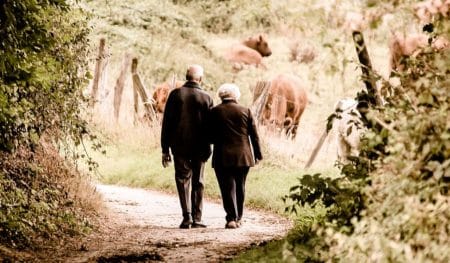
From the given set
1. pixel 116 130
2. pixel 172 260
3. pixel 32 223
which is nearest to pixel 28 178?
pixel 32 223

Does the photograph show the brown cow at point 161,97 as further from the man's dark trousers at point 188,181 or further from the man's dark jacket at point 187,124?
the man's dark trousers at point 188,181

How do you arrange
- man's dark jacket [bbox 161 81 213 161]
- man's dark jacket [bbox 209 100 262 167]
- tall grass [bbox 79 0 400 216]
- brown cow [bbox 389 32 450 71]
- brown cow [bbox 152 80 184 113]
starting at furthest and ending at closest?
1. brown cow [bbox 152 80 184 113]
2. tall grass [bbox 79 0 400 216]
3. man's dark jacket [bbox 161 81 213 161]
4. man's dark jacket [bbox 209 100 262 167]
5. brown cow [bbox 389 32 450 71]

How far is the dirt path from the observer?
8.26m

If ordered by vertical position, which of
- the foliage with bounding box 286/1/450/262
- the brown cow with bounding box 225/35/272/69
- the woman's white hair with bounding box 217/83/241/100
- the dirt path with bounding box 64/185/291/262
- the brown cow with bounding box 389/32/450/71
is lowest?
the dirt path with bounding box 64/185/291/262

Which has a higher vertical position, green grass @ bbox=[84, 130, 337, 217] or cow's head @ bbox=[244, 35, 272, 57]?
cow's head @ bbox=[244, 35, 272, 57]

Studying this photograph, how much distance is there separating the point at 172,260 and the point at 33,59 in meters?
2.47

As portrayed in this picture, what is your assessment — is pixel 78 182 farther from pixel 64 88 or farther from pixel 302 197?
pixel 302 197

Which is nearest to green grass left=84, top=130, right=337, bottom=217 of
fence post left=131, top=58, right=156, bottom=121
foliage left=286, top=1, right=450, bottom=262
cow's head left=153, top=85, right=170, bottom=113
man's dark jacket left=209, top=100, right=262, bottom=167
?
fence post left=131, top=58, right=156, bottom=121

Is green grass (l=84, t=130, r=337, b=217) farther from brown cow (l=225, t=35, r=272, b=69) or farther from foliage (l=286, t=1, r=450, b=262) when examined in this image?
brown cow (l=225, t=35, r=272, b=69)

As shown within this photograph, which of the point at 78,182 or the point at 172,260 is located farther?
the point at 78,182

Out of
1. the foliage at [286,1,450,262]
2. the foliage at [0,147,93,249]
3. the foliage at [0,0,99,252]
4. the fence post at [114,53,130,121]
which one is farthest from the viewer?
the fence post at [114,53,130,121]

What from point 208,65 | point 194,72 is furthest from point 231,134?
point 208,65

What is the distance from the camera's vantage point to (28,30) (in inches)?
295

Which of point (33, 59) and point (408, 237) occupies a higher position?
point (33, 59)
